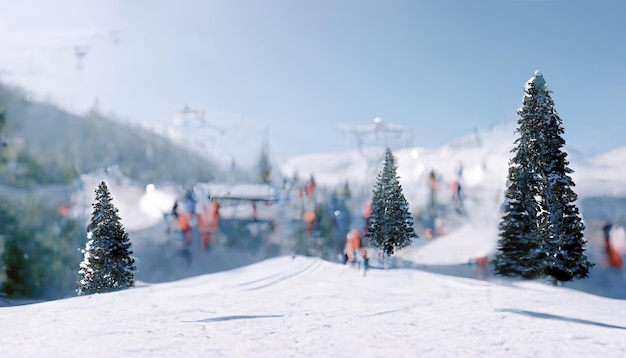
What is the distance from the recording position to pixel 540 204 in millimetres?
18312

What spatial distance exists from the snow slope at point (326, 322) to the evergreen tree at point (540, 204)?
1.03 m

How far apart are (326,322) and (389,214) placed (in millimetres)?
6826

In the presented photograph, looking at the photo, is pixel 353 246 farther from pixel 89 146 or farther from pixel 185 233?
pixel 89 146

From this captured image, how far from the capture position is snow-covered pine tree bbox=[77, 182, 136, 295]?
17.9 metres

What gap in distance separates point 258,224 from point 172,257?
1042 centimetres

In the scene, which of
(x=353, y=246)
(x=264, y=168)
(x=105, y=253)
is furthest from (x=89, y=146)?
(x=105, y=253)

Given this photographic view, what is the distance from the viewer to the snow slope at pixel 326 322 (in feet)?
31.3

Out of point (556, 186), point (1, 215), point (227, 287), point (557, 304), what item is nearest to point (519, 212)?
point (556, 186)

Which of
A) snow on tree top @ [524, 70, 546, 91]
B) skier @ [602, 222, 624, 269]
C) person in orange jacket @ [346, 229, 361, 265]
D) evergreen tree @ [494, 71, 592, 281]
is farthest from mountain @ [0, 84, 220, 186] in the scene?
skier @ [602, 222, 624, 269]

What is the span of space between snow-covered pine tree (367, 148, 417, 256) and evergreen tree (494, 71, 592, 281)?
182 inches

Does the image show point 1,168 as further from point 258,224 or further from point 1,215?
point 258,224

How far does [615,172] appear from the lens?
3189cm

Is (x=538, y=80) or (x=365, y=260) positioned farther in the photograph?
(x=365, y=260)

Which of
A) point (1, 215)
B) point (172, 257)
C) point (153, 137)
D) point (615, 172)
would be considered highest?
point (153, 137)
